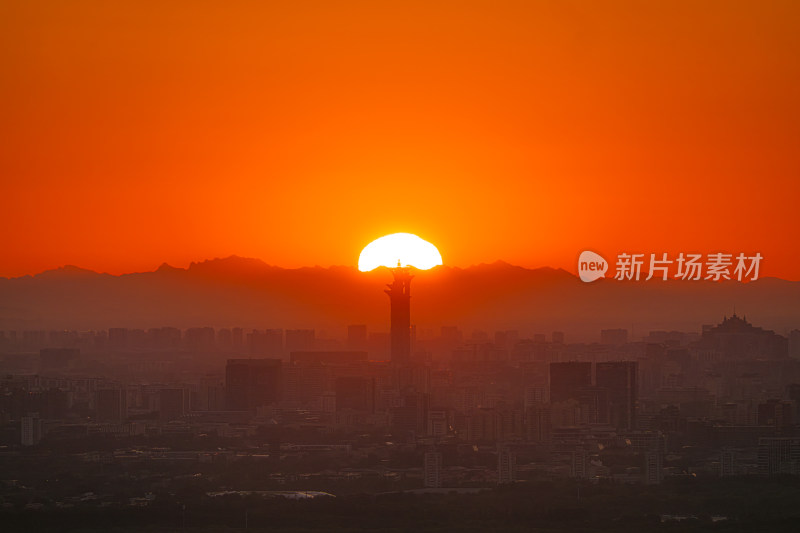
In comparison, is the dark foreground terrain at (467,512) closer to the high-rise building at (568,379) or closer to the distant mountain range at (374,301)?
the high-rise building at (568,379)

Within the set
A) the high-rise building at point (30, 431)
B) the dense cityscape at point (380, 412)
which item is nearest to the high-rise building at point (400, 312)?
the dense cityscape at point (380, 412)

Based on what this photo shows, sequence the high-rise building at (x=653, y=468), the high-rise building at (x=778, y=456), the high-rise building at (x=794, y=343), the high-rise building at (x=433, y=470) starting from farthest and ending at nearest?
the high-rise building at (x=794, y=343) → the high-rise building at (x=778, y=456) → the high-rise building at (x=653, y=468) → the high-rise building at (x=433, y=470)

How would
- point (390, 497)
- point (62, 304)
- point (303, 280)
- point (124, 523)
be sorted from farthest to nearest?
point (62, 304) < point (303, 280) < point (390, 497) < point (124, 523)

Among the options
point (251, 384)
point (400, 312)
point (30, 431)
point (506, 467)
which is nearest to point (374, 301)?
point (400, 312)

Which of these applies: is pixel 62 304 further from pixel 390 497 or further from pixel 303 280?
pixel 390 497

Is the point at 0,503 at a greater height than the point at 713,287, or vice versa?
the point at 713,287

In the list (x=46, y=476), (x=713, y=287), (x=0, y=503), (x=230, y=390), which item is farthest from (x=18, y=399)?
(x=713, y=287)

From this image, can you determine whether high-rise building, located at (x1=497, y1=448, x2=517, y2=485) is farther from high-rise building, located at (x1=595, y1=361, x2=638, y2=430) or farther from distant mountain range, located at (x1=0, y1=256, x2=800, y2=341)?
distant mountain range, located at (x1=0, y1=256, x2=800, y2=341)
